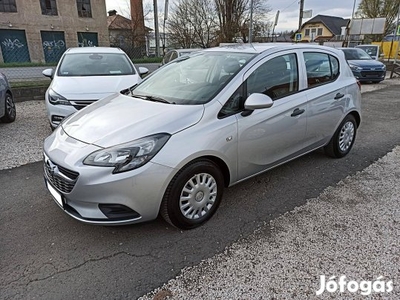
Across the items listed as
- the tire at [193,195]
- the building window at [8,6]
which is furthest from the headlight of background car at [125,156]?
the building window at [8,6]

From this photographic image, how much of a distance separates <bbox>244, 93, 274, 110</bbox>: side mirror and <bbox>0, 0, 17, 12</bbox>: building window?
26.6 metres

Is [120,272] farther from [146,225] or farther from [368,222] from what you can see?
[368,222]

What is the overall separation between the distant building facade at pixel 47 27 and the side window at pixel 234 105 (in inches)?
980

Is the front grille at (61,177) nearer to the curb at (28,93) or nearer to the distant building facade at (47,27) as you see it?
the curb at (28,93)

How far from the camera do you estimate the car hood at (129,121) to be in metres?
2.32

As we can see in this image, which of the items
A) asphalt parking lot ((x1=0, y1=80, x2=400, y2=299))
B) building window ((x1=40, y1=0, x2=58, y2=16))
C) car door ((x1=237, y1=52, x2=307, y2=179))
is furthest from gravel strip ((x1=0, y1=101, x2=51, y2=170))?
building window ((x1=40, y1=0, x2=58, y2=16))

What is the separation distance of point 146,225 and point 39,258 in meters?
0.87

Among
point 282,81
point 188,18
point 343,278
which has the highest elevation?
point 188,18

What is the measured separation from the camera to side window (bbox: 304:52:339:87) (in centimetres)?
347

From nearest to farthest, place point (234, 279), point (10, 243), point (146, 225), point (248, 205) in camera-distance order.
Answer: point (234, 279) < point (10, 243) < point (146, 225) < point (248, 205)

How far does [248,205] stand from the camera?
303cm

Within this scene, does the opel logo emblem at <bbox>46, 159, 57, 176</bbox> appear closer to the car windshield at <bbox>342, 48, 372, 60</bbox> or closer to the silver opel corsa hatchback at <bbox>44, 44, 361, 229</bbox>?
the silver opel corsa hatchback at <bbox>44, 44, 361, 229</bbox>

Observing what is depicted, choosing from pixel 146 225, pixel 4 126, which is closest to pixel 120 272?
pixel 146 225

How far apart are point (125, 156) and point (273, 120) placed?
1560 mm
